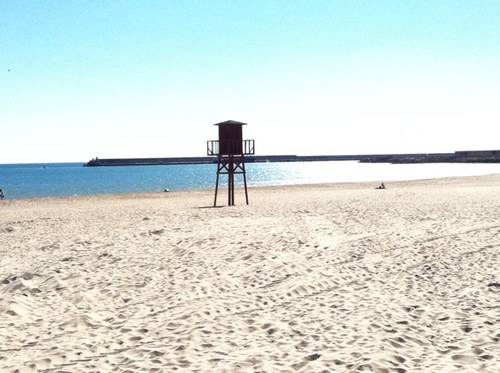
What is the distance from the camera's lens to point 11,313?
8289 millimetres

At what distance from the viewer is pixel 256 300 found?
8562 millimetres

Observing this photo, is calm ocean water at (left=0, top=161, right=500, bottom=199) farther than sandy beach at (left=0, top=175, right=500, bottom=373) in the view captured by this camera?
Yes

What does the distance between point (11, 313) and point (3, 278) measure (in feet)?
8.77

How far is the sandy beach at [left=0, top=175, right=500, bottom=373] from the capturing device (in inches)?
238

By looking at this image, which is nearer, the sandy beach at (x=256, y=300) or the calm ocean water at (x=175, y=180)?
the sandy beach at (x=256, y=300)

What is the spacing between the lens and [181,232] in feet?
50.1

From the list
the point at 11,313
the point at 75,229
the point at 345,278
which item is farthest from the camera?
the point at 75,229

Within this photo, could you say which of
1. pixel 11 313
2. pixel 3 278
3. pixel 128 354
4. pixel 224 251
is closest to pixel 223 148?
pixel 224 251

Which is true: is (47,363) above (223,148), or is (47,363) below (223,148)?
below

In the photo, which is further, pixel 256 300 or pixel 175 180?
pixel 175 180

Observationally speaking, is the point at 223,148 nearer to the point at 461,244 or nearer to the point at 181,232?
the point at 181,232

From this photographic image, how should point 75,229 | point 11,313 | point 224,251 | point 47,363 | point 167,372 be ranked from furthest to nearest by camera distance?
point 75,229
point 224,251
point 11,313
point 47,363
point 167,372

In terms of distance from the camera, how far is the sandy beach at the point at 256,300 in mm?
6055

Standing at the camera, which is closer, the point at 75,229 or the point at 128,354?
the point at 128,354
